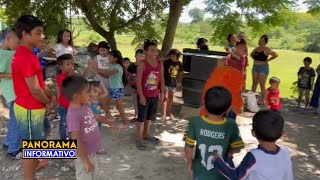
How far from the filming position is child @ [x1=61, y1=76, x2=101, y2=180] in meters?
2.99

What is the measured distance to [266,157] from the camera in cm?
225

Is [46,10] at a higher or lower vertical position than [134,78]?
higher

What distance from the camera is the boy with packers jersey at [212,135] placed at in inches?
105

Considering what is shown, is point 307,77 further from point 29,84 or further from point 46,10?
point 46,10

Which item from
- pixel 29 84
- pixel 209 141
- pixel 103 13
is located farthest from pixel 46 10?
pixel 209 141

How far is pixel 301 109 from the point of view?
345 inches

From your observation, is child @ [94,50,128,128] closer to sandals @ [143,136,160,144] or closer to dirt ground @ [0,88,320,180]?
dirt ground @ [0,88,320,180]

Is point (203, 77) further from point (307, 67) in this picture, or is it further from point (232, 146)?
point (232, 146)

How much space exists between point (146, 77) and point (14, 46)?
1770 millimetres

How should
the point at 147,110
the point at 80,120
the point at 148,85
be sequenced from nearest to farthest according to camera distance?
the point at 80,120
the point at 148,85
the point at 147,110

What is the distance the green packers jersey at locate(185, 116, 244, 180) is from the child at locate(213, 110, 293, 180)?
0.38 m

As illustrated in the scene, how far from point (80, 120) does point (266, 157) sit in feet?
5.08

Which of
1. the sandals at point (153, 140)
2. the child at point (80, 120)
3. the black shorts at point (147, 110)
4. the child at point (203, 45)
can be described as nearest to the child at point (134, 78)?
the sandals at point (153, 140)

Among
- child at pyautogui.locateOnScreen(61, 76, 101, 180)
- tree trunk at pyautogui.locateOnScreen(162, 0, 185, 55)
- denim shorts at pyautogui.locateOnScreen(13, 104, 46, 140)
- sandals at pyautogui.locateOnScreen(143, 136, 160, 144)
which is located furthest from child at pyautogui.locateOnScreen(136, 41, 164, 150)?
tree trunk at pyautogui.locateOnScreen(162, 0, 185, 55)
